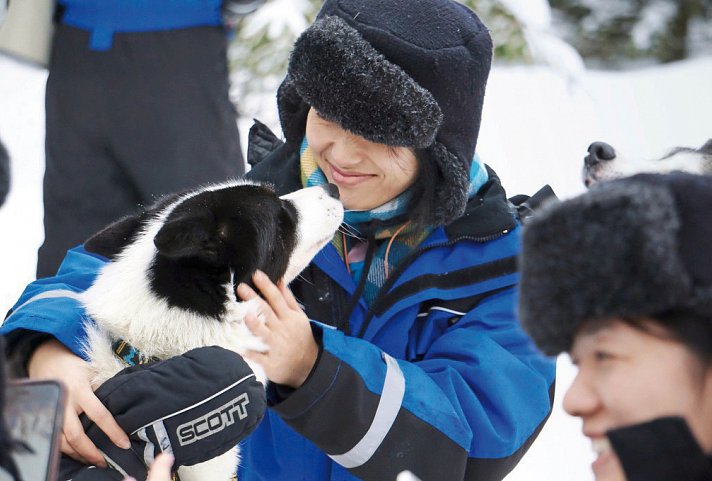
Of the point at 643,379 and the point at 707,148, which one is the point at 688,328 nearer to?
the point at 643,379

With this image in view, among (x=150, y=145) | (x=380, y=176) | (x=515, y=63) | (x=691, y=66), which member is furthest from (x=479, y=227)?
(x=691, y=66)

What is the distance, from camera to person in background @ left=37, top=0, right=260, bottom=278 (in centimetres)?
337

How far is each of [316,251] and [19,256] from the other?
287cm

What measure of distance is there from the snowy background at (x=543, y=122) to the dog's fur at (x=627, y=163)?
1.95 meters

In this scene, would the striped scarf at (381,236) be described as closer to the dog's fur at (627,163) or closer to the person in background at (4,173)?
the dog's fur at (627,163)

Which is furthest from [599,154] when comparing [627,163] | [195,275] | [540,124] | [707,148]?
[540,124]

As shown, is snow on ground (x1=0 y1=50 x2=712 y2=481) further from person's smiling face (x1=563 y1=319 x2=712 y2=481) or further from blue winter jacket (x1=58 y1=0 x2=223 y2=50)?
person's smiling face (x1=563 y1=319 x2=712 y2=481)

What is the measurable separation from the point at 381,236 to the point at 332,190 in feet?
0.54

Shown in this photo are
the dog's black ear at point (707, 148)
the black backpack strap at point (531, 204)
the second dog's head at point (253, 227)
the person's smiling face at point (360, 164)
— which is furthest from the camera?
the dog's black ear at point (707, 148)

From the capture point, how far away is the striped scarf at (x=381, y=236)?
2.21 metres

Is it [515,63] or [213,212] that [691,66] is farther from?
[213,212]

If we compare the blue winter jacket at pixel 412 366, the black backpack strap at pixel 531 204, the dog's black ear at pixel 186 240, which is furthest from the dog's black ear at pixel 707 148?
the dog's black ear at pixel 186 240

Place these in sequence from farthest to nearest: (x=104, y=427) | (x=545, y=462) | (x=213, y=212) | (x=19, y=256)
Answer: (x=19, y=256), (x=545, y=462), (x=213, y=212), (x=104, y=427)

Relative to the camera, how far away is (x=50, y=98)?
3.46 metres
